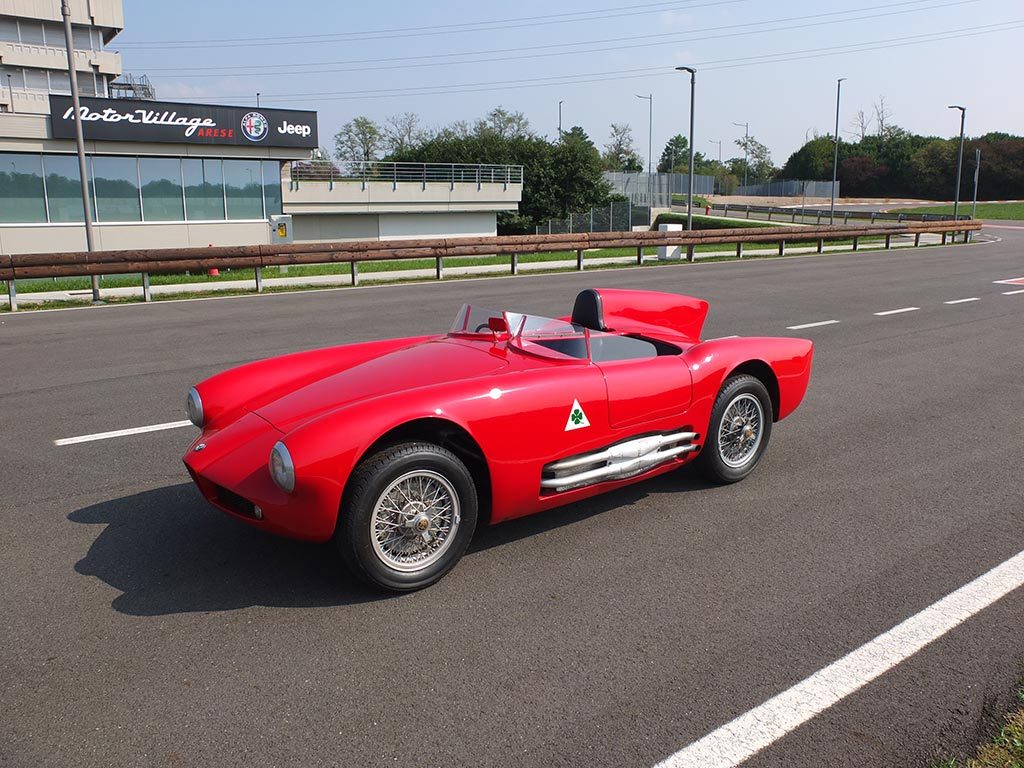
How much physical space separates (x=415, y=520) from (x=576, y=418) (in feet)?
3.31

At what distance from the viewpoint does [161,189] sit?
30.8 metres

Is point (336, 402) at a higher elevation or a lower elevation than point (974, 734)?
higher

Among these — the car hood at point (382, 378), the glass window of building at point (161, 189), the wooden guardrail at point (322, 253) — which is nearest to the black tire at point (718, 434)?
the car hood at point (382, 378)

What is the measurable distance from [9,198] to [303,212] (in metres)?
17.3

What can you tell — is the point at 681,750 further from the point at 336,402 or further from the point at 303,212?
the point at 303,212

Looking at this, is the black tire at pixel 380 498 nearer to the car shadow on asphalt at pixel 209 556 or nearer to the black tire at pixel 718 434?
the car shadow on asphalt at pixel 209 556

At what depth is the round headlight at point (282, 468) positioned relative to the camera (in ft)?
11.9

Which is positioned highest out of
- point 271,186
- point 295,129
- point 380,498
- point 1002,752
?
point 295,129

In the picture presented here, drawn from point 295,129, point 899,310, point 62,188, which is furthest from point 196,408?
point 295,129

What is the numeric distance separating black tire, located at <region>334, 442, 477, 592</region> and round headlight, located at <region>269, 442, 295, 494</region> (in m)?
0.26

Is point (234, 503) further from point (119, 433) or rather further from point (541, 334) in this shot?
point (119, 433)

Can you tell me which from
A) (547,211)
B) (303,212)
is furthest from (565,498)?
(547,211)

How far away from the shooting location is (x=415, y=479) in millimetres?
3914

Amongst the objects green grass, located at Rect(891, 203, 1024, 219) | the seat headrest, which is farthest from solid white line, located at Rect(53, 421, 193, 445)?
green grass, located at Rect(891, 203, 1024, 219)
